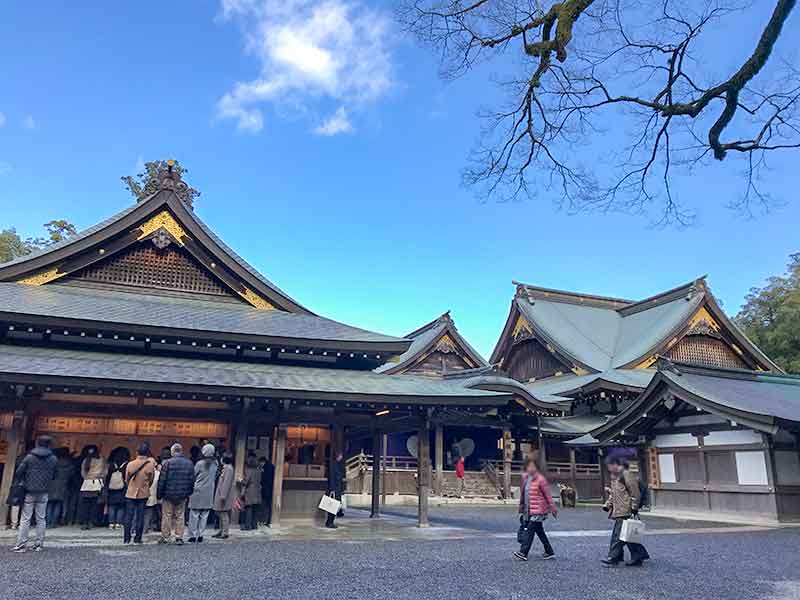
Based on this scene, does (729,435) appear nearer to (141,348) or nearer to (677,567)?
(677,567)

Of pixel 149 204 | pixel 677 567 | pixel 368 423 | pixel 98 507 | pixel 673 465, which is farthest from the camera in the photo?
pixel 673 465

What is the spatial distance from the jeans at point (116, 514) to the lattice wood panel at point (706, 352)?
81.9 ft

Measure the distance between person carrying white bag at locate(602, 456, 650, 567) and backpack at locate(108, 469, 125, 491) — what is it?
27.1 ft

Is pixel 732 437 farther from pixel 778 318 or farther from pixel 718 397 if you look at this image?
pixel 778 318

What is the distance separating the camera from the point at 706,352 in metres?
29.1

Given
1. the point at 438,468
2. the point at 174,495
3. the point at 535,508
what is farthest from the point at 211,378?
the point at 438,468

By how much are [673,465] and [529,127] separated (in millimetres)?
12860

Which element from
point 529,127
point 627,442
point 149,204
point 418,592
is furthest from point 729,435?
point 149,204

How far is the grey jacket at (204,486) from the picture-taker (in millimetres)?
9844

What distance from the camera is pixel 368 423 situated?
13.4 metres

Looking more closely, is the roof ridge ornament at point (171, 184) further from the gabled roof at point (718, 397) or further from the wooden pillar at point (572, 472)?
the wooden pillar at point (572, 472)

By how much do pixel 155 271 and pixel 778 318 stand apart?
36.0 m

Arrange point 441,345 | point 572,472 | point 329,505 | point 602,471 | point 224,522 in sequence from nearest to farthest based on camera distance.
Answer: point 224,522 → point 329,505 → point 602,471 → point 572,472 → point 441,345

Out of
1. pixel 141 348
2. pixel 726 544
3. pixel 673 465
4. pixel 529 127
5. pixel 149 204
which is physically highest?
pixel 149 204
